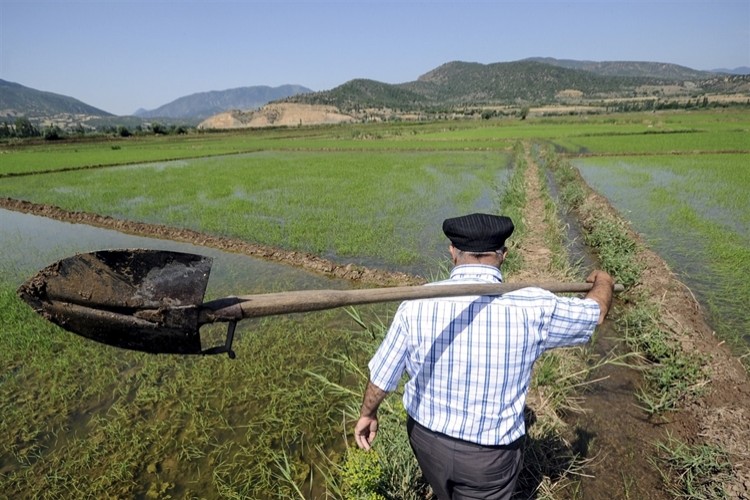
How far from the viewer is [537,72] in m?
147

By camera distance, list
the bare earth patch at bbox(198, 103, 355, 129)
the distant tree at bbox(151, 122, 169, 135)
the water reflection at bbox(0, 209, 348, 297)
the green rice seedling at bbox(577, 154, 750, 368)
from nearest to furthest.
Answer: the green rice seedling at bbox(577, 154, 750, 368) → the water reflection at bbox(0, 209, 348, 297) → the distant tree at bbox(151, 122, 169, 135) → the bare earth patch at bbox(198, 103, 355, 129)

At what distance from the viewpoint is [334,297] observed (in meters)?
1.42

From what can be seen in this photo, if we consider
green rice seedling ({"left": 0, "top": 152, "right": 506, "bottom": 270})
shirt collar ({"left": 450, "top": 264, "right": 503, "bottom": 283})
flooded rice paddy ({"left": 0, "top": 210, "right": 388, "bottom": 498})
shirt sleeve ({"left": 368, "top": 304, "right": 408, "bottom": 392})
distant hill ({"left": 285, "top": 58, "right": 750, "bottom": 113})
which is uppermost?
distant hill ({"left": 285, "top": 58, "right": 750, "bottom": 113})

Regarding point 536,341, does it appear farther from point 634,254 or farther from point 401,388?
point 634,254

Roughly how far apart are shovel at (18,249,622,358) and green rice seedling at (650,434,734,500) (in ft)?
7.06

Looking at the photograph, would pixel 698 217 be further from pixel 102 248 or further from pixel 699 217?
pixel 102 248

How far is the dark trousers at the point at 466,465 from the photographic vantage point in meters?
1.46

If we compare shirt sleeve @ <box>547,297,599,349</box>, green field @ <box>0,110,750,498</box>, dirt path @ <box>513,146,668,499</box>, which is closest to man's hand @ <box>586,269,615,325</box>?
shirt sleeve @ <box>547,297,599,349</box>

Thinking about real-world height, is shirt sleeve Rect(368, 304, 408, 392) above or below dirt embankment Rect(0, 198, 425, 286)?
above

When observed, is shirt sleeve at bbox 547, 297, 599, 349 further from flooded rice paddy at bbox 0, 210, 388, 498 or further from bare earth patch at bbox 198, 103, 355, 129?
bare earth patch at bbox 198, 103, 355, 129

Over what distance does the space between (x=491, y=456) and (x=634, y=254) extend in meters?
5.58

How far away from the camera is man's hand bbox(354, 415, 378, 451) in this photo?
1589mm

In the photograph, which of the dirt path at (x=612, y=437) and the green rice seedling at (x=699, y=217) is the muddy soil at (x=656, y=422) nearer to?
the dirt path at (x=612, y=437)

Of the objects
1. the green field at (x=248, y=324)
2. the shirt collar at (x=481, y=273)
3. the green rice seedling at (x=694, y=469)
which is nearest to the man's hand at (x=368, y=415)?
the shirt collar at (x=481, y=273)
